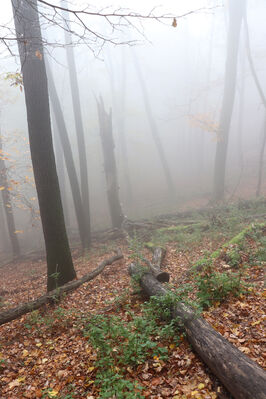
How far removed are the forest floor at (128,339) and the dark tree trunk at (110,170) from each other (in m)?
6.70

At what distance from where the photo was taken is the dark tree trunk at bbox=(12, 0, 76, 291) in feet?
19.3

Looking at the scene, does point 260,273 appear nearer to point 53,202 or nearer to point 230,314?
point 230,314

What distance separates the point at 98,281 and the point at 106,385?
3.91 meters

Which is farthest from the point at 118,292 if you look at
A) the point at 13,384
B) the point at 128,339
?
the point at 13,384

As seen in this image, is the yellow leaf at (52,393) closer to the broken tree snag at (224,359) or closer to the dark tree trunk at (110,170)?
the broken tree snag at (224,359)

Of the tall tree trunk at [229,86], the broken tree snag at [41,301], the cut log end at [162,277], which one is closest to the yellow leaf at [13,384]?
the broken tree snag at [41,301]

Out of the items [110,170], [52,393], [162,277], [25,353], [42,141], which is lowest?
[25,353]

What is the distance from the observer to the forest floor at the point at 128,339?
10.4 ft

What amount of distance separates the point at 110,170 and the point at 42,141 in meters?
7.95

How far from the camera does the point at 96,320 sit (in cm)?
416

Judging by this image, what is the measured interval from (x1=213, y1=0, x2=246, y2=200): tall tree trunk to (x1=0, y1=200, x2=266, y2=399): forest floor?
30.4ft

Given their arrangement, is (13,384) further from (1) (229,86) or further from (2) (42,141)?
(1) (229,86)

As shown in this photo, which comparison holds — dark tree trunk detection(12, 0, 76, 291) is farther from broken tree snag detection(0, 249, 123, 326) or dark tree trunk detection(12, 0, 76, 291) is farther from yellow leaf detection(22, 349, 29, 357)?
yellow leaf detection(22, 349, 29, 357)

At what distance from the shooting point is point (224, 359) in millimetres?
3020
